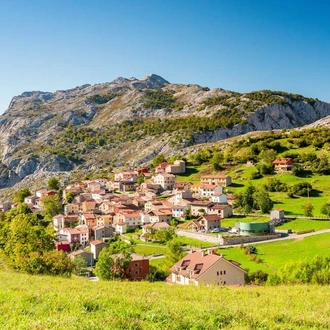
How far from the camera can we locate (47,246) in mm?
49625

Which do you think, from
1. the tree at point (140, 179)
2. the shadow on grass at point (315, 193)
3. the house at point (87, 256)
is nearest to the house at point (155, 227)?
the house at point (87, 256)

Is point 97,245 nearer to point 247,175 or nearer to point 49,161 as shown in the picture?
point 247,175

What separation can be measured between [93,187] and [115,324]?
112 meters

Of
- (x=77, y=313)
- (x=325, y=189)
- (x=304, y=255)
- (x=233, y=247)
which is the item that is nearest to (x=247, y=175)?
(x=325, y=189)

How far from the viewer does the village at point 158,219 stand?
130 feet

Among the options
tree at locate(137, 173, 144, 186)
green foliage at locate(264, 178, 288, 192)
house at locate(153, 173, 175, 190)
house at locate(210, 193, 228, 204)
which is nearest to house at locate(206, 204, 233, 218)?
house at locate(210, 193, 228, 204)

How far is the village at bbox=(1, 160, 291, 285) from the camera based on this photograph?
3972 centimetres

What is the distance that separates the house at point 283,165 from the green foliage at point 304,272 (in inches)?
2666

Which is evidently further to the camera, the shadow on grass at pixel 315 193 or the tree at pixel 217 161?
the tree at pixel 217 161

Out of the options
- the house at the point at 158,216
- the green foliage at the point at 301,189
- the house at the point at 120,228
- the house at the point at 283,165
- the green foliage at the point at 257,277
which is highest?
the house at the point at 283,165

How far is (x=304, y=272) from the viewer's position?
103 feet

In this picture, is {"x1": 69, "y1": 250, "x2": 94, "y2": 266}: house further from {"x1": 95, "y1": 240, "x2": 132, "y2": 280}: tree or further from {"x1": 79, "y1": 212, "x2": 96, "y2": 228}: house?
{"x1": 79, "y1": 212, "x2": 96, "y2": 228}: house

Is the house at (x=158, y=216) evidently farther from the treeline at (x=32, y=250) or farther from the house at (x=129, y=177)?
the house at (x=129, y=177)

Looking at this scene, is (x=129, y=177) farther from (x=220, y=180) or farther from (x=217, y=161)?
(x=220, y=180)
